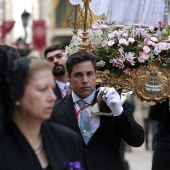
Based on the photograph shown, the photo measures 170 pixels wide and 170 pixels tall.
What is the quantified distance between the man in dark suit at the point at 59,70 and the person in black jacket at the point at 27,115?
3.39 m

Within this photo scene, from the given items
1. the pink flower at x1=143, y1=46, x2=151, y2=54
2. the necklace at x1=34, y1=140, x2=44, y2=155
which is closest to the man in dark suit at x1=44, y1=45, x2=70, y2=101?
the pink flower at x1=143, y1=46, x2=151, y2=54

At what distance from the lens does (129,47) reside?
19.5ft

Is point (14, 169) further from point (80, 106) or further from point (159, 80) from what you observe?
point (159, 80)

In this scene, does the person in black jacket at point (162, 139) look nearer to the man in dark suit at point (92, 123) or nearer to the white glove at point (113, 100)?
the man in dark suit at point (92, 123)

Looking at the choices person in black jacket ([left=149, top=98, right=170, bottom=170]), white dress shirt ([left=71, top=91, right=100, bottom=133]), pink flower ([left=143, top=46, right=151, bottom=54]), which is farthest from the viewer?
person in black jacket ([left=149, top=98, right=170, bottom=170])

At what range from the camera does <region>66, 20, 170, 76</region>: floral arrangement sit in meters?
5.86

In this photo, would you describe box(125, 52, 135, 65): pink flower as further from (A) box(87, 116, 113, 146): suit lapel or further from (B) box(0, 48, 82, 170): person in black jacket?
(B) box(0, 48, 82, 170): person in black jacket

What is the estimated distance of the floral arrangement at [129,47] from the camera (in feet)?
19.2

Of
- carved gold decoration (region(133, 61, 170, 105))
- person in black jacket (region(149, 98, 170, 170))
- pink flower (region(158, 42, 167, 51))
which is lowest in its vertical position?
person in black jacket (region(149, 98, 170, 170))

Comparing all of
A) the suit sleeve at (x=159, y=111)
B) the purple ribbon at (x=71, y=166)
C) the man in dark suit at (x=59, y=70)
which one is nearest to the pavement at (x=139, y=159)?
the man in dark suit at (x=59, y=70)

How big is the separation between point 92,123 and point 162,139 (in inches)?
60.0

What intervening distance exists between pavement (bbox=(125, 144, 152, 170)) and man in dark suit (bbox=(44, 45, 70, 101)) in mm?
5308

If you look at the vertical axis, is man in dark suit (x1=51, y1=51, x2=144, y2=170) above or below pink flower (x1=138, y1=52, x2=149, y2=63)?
below

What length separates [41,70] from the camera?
3.52m
